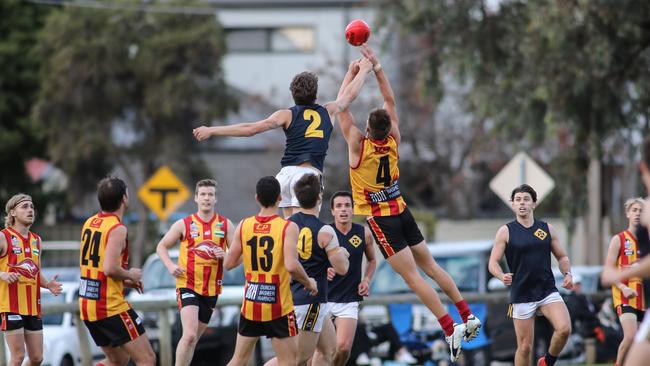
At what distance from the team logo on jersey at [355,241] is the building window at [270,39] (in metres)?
38.5

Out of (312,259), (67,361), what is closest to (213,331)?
(67,361)

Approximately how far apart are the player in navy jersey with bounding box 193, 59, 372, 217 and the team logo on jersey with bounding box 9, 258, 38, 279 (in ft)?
9.34

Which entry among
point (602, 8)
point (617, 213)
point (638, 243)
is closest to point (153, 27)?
point (617, 213)

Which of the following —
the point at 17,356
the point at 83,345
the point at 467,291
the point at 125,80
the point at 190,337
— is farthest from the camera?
the point at 125,80

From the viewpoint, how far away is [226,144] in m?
51.9

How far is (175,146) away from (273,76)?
11.8 metres

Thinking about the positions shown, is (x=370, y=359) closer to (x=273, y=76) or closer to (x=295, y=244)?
(x=295, y=244)

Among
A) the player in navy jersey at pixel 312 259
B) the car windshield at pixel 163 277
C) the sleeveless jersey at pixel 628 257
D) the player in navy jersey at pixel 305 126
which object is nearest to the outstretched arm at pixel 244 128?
the player in navy jersey at pixel 305 126

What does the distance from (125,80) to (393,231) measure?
29926 mm

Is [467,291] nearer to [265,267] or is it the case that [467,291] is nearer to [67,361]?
[67,361]

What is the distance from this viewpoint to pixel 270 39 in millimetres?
54219

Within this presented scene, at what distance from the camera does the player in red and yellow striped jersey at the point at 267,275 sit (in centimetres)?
1141

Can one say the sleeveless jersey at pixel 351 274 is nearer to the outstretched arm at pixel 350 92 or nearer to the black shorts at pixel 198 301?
the black shorts at pixel 198 301

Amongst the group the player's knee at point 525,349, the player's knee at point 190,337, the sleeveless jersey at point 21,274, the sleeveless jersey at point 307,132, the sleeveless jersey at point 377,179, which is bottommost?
the player's knee at point 525,349
